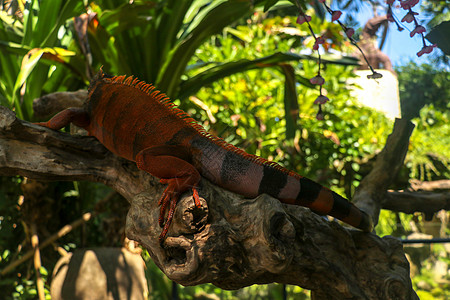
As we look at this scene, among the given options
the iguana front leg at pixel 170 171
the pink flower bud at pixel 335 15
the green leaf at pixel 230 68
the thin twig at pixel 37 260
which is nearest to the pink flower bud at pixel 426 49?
the pink flower bud at pixel 335 15

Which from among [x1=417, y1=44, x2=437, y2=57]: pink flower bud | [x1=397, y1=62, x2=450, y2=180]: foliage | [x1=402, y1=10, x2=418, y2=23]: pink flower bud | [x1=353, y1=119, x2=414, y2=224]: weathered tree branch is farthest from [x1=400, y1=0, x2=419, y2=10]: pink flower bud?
[x1=353, y1=119, x2=414, y2=224]: weathered tree branch

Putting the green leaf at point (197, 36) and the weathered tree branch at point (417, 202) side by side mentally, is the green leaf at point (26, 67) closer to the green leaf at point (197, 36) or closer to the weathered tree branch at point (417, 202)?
the green leaf at point (197, 36)

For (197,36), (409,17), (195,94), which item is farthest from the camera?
(195,94)

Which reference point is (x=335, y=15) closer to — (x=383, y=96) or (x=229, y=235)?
(x=229, y=235)

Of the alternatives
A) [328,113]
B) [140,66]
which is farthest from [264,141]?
[140,66]

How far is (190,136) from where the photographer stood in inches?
61.1

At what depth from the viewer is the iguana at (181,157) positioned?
143 cm

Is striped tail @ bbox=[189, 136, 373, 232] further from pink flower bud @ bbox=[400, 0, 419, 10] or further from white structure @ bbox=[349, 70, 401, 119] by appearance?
white structure @ bbox=[349, 70, 401, 119]

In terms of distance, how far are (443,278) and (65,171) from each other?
430 centimetres

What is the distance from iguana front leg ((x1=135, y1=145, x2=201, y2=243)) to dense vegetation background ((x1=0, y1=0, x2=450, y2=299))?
0.85m

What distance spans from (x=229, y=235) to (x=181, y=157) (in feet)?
1.34

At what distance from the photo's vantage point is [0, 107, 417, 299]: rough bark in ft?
4.05

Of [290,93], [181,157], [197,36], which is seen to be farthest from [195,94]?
[181,157]

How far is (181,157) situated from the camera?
1533 mm
